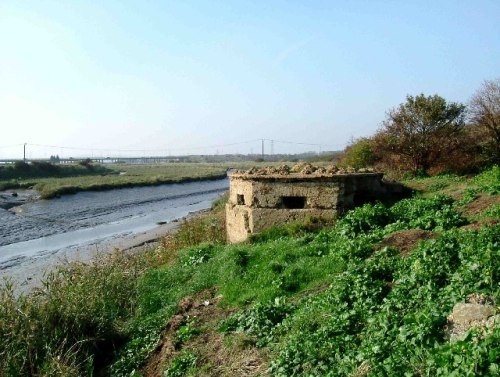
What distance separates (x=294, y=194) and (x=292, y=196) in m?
0.08

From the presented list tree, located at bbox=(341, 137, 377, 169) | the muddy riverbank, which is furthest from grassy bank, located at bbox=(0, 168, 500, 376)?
tree, located at bbox=(341, 137, 377, 169)

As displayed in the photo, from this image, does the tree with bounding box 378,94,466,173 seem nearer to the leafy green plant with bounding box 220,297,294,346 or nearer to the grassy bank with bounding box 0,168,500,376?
the grassy bank with bounding box 0,168,500,376

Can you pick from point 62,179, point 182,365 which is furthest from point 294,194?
point 62,179

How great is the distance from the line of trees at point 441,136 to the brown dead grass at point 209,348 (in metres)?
13.0

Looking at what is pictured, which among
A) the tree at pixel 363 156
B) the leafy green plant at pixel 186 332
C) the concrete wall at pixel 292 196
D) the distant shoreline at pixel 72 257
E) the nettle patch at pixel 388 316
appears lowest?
the distant shoreline at pixel 72 257

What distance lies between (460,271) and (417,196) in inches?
292

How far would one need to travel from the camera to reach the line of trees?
18703 millimetres

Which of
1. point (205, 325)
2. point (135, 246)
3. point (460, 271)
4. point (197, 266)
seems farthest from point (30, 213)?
point (460, 271)

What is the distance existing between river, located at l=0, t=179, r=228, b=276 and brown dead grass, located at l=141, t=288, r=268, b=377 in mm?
7133

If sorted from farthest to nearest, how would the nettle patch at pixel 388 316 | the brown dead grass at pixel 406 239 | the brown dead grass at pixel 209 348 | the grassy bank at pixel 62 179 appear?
the grassy bank at pixel 62 179, the brown dead grass at pixel 406 239, the brown dead grass at pixel 209 348, the nettle patch at pixel 388 316

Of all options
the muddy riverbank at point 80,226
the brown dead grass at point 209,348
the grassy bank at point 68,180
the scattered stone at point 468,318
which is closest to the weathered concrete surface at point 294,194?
the brown dead grass at point 209,348

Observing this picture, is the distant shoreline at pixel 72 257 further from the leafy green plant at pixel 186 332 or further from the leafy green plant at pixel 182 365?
the leafy green plant at pixel 182 365

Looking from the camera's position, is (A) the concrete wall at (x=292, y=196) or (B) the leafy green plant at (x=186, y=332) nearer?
(B) the leafy green plant at (x=186, y=332)

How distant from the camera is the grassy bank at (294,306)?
500 cm
